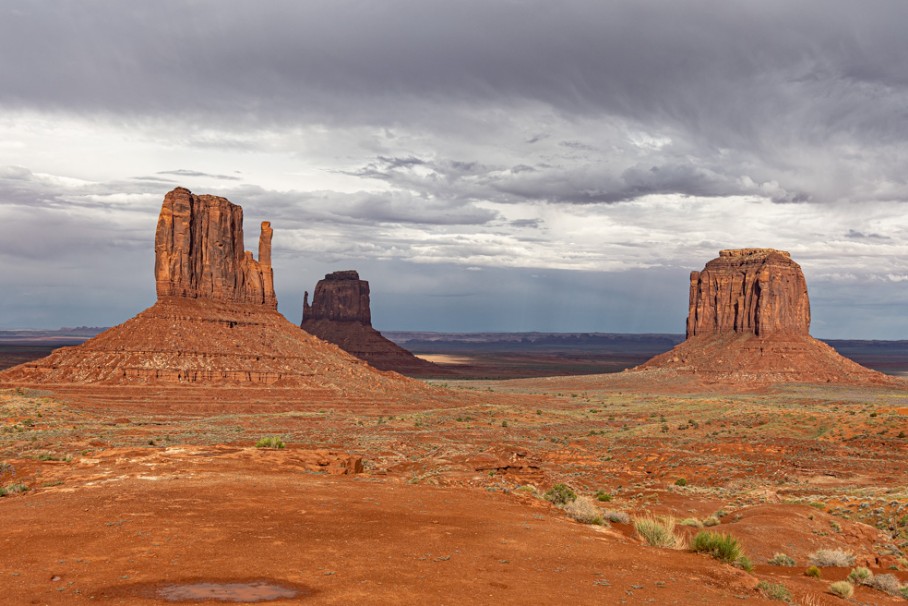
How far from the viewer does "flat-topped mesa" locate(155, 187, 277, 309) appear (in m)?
75.9

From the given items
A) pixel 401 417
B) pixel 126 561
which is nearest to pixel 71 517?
pixel 126 561

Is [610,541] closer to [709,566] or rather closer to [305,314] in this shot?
[709,566]

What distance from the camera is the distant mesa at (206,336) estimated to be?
218 feet

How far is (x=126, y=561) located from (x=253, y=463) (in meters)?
13.1

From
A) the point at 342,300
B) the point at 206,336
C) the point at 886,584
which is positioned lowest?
the point at 886,584

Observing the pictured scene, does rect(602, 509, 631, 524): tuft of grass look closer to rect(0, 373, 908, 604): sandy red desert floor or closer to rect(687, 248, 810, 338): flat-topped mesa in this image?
rect(0, 373, 908, 604): sandy red desert floor

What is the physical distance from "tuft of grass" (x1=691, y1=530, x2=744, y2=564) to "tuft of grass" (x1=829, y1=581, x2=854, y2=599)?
177 centimetres

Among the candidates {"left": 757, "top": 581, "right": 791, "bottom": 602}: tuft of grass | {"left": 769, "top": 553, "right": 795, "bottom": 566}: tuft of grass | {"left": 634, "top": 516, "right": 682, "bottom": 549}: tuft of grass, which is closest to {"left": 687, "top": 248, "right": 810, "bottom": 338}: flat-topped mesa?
{"left": 769, "top": 553, "right": 795, "bottom": 566}: tuft of grass

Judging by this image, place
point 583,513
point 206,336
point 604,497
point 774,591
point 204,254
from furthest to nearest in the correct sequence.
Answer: point 204,254 → point 206,336 → point 604,497 → point 583,513 → point 774,591

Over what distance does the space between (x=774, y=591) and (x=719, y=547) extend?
2.31 metres

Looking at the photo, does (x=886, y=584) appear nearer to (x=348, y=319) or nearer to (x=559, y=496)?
(x=559, y=496)

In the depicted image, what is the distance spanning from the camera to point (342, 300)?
6978 inches

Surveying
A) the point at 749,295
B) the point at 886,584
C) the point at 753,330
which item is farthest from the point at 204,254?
the point at 753,330

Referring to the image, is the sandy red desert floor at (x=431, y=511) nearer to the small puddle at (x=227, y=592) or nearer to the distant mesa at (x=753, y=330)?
the small puddle at (x=227, y=592)
